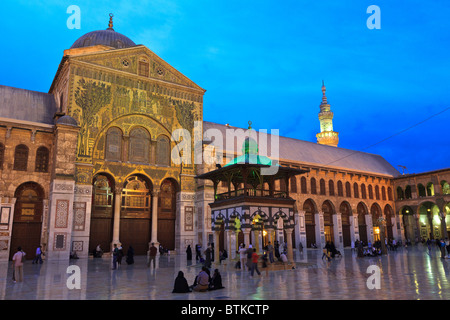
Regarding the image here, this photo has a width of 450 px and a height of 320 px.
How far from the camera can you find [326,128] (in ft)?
184

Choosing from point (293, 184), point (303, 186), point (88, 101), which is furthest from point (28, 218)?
point (303, 186)

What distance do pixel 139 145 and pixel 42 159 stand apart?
6669 mm

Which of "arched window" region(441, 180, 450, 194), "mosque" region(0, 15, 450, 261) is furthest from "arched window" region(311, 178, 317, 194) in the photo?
"arched window" region(441, 180, 450, 194)

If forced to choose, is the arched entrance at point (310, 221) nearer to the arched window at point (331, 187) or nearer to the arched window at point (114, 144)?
the arched window at point (331, 187)

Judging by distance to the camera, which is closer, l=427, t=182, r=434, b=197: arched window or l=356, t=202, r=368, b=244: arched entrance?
l=356, t=202, r=368, b=244: arched entrance

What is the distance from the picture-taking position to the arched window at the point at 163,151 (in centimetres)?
2847

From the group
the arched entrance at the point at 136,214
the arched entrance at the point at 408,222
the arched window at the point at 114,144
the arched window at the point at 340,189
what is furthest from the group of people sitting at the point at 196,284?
the arched entrance at the point at 408,222

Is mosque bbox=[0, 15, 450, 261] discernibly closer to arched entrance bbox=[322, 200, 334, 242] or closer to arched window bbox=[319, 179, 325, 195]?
arched entrance bbox=[322, 200, 334, 242]

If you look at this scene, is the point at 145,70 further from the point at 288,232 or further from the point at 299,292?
the point at 299,292

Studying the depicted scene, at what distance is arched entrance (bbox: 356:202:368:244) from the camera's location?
4159cm

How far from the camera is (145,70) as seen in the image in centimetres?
2900

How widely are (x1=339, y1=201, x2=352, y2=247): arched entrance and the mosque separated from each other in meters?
5.13

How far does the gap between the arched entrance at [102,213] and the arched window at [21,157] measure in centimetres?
452
